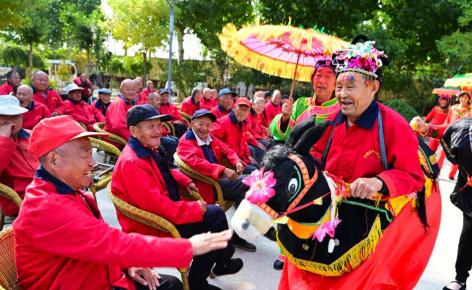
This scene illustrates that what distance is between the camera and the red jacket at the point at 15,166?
3.39 meters

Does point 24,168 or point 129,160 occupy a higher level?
point 129,160

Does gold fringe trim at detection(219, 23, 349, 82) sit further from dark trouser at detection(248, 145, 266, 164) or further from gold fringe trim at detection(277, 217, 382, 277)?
dark trouser at detection(248, 145, 266, 164)

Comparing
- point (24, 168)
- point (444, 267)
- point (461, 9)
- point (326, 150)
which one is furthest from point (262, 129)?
point (461, 9)

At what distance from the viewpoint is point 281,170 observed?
1.81 meters

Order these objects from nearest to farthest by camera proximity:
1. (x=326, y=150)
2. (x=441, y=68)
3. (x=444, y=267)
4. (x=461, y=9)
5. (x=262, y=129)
A: (x=326, y=150), (x=444, y=267), (x=262, y=129), (x=461, y=9), (x=441, y=68)

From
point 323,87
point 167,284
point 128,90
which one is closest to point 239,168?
point 323,87

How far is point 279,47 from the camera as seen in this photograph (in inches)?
144

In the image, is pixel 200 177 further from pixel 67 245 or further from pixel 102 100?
pixel 102 100

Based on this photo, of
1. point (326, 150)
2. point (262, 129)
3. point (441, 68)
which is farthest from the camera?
point (441, 68)

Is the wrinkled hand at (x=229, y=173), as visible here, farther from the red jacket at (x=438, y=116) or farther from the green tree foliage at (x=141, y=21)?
the green tree foliage at (x=141, y=21)

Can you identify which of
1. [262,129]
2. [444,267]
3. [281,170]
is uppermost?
[281,170]

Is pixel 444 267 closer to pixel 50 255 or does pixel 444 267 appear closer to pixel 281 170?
pixel 281 170

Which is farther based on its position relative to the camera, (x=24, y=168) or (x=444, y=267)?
(x=444, y=267)

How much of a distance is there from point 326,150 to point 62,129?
1475 mm
